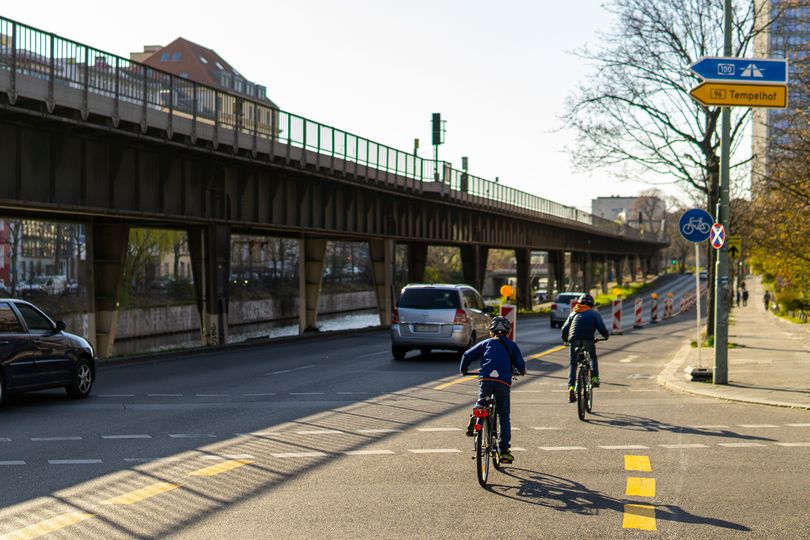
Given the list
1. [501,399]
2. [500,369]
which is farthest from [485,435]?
[500,369]

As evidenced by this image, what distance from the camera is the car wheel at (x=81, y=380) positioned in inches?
642

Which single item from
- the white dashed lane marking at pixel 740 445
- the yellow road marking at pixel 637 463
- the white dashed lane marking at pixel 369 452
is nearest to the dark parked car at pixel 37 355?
the white dashed lane marking at pixel 369 452

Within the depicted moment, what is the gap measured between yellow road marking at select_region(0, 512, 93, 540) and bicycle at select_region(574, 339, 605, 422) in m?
7.36

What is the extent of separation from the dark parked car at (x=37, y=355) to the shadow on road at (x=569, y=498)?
812 cm

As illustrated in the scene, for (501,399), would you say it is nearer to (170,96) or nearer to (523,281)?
(170,96)

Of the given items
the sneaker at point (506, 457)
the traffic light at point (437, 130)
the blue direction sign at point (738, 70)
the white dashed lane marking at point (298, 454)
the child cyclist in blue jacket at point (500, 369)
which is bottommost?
the white dashed lane marking at point (298, 454)

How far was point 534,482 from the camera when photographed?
920 centimetres

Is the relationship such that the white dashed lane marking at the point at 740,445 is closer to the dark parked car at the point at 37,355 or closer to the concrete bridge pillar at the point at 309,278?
the dark parked car at the point at 37,355

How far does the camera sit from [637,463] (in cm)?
1023

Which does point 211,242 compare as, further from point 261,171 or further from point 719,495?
point 719,495

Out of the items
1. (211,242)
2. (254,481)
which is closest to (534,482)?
(254,481)

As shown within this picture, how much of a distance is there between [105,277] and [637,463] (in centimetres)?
2614

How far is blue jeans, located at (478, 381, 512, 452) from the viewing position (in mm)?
9453

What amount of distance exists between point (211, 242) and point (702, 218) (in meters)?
18.5
